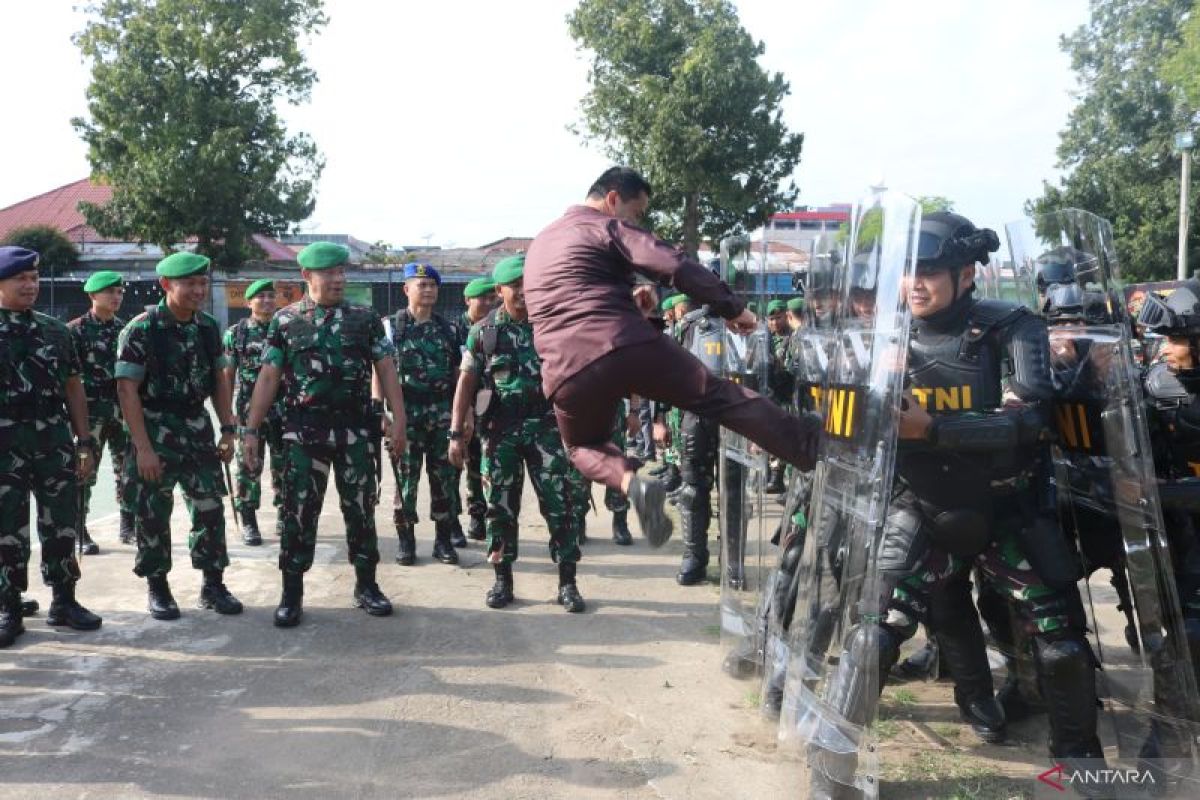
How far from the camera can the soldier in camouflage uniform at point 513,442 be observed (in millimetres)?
5340

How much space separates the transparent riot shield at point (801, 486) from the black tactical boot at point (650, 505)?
53 centimetres

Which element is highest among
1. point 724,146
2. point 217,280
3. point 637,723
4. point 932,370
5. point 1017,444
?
point 724,146

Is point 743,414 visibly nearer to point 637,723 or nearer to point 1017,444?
point 1017,444

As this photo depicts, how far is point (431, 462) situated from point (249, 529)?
1.61 meters

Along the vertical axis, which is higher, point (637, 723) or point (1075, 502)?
point (1075, 502)

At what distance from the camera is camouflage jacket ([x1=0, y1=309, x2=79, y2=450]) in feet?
15.6

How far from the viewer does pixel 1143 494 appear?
128 inches

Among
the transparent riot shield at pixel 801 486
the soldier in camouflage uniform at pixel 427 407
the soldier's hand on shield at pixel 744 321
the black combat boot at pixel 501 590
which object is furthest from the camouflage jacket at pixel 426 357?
the soldier's hand on shield at pixel 744 321

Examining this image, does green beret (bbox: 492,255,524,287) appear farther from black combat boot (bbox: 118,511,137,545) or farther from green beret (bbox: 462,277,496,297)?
black combat boot (bbox: 118,511,137,545)

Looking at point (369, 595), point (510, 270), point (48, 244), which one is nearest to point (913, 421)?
point (510, 270)

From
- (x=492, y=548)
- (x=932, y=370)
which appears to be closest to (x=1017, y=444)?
(x=932, y=370)

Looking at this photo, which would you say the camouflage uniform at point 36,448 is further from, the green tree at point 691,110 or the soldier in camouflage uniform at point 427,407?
the green tree at point 691,110

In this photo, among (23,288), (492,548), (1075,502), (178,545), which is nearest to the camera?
(1075,502)

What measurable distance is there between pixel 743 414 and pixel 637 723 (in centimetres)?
141
